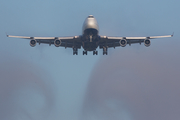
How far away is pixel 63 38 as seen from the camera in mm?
72562

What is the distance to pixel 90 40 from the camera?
68125mm

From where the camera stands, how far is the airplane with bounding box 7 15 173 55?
68.3 m

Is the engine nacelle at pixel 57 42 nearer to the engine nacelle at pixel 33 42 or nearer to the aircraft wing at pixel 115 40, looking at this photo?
the engine nacelle at pixel 33 42

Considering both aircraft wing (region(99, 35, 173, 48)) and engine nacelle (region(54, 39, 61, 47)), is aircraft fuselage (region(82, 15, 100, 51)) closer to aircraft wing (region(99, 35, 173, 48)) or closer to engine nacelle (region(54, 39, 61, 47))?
aircraft wing (region(99, 35, 173, 48))

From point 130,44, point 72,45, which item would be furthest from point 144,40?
point 72,45

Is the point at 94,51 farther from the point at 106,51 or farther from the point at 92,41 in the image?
the point at 92,41

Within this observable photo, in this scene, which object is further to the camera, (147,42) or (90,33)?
(147,42)

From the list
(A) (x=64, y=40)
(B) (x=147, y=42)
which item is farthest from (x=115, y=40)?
(A) (x=64, y=40)

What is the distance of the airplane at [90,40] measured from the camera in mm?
68312

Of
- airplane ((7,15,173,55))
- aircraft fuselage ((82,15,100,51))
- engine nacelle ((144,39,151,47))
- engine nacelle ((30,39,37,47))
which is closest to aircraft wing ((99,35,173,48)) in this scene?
airplane ((7,15,173,55))

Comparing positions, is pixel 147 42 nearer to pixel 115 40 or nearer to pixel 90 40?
pixel 115 40

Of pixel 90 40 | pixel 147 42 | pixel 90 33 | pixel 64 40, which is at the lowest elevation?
pixel 147 42

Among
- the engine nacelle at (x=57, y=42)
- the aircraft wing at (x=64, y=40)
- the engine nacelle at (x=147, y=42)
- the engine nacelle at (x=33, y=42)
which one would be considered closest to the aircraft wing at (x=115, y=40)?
the engine nacelle at (x=147, y=42)

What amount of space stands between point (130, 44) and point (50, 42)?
49.9 ft
